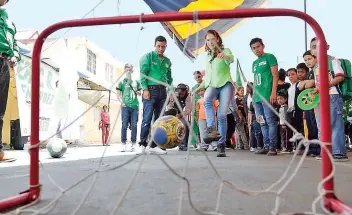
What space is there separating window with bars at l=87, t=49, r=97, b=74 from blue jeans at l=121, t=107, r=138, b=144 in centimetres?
1216

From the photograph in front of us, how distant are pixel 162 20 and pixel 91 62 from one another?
17.2 metres

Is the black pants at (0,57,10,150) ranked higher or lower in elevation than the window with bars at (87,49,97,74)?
lower

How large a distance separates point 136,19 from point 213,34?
229 centimetres

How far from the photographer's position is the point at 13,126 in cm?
708

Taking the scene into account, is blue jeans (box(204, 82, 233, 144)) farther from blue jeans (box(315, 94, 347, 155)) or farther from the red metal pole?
the red metal pole

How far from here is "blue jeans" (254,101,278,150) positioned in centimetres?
449

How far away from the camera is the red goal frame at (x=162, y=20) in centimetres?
152

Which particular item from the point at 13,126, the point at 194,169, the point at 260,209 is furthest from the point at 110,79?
the point at 260,209

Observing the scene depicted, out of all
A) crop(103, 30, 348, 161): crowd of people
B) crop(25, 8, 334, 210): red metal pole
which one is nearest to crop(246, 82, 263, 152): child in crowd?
crop(103, 30, 348, 161): crowd of people

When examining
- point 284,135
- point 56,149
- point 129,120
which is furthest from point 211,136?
point 284,135

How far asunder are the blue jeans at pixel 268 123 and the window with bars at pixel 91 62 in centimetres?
1400

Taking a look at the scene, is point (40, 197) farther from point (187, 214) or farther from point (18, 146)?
point (18, 146)

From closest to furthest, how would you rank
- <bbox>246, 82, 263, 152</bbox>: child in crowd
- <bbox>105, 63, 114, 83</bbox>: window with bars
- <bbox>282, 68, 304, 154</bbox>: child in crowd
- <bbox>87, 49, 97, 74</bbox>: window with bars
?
<bbox>282, 68, 304, 154</bbox>: child in crowd < <bbox>246, 82, 263, 152</bbox>: child in crowd < <bbox>87, 49, 97, 74</bbox>: window with bars < <bbox>105, 63, 114, 83</bbox>: window with bars

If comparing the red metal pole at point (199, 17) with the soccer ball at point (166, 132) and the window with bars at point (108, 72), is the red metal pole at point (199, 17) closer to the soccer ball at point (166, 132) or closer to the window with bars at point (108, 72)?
the soccer ball at point (166, 132)
